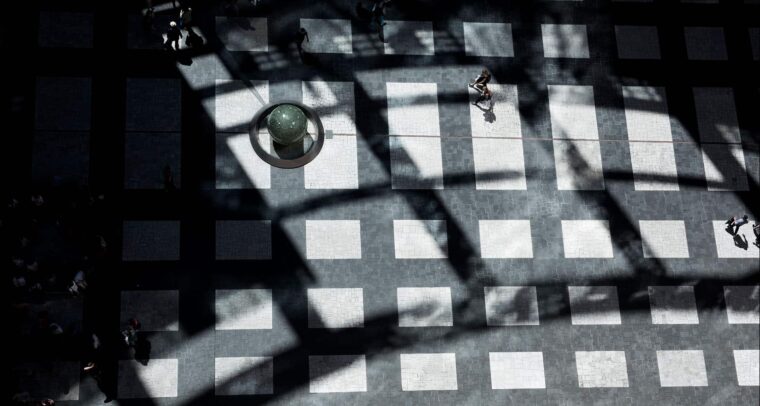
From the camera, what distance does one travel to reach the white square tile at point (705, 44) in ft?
82.7

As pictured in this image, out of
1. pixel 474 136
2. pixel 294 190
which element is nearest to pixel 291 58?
pixel 294 190

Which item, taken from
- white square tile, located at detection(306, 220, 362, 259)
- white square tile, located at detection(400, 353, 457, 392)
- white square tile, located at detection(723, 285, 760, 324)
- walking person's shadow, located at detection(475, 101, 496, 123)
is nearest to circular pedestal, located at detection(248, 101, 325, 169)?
white square tile, located at detection(306, 220, 362, 259)

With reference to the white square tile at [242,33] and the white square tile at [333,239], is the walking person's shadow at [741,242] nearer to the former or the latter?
the white square tile at [333,239]

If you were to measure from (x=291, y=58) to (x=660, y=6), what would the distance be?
1175 cm

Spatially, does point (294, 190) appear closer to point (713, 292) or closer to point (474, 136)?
point (474, 136)

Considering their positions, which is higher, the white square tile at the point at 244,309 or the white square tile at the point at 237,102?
the white square tile at the point at 237,102

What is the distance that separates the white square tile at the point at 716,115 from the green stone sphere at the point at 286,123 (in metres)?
12.3

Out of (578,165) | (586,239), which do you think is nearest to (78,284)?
(586,239)

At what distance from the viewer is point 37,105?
22656mm

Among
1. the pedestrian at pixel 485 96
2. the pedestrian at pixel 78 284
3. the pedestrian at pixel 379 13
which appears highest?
the pedestrian at pixel 379 13

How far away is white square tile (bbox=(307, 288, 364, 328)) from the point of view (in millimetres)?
22141

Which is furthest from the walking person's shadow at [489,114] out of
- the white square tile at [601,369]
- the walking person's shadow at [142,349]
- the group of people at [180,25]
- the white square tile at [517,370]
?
the walking person's shadow at [142,349]

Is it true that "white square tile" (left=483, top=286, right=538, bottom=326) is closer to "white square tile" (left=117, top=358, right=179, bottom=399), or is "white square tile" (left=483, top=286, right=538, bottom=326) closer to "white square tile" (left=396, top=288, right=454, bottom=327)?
"white square tile" (left=396, top=288, right=454, bottom=327)

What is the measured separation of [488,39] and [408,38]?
2465 mm
